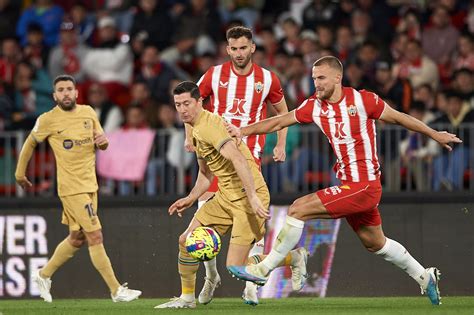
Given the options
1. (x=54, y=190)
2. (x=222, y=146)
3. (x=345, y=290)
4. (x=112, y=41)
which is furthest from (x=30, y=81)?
(x=222, y=146)

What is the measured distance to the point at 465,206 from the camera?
14.8m

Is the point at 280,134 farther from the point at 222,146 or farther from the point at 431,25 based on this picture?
the point at 431,25

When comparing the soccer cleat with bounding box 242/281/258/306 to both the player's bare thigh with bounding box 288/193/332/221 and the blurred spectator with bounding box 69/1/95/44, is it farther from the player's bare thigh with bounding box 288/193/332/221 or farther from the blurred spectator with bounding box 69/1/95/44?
the blurred spectator with bounding box 69/1/95/44

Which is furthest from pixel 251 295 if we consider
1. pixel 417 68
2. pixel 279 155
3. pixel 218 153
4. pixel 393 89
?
pixel 417 68

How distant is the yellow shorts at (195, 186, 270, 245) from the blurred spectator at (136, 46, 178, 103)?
6.05m

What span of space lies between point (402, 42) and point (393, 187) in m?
3.81

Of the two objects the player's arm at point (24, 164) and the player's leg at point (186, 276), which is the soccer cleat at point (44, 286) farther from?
the player's leg at point (186, 276)

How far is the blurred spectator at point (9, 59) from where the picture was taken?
19.4 metres

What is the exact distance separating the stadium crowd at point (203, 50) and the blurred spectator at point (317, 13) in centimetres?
2

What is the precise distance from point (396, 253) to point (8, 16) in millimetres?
10143

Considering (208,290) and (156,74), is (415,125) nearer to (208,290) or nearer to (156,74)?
(208,290)

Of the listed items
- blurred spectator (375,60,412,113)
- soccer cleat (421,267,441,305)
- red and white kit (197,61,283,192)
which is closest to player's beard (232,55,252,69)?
red and white kit (197,61,283,192)

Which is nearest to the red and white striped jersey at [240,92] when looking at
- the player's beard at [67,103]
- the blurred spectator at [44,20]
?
the player's beard at [67,103]

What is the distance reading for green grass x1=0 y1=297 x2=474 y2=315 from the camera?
12.0m
